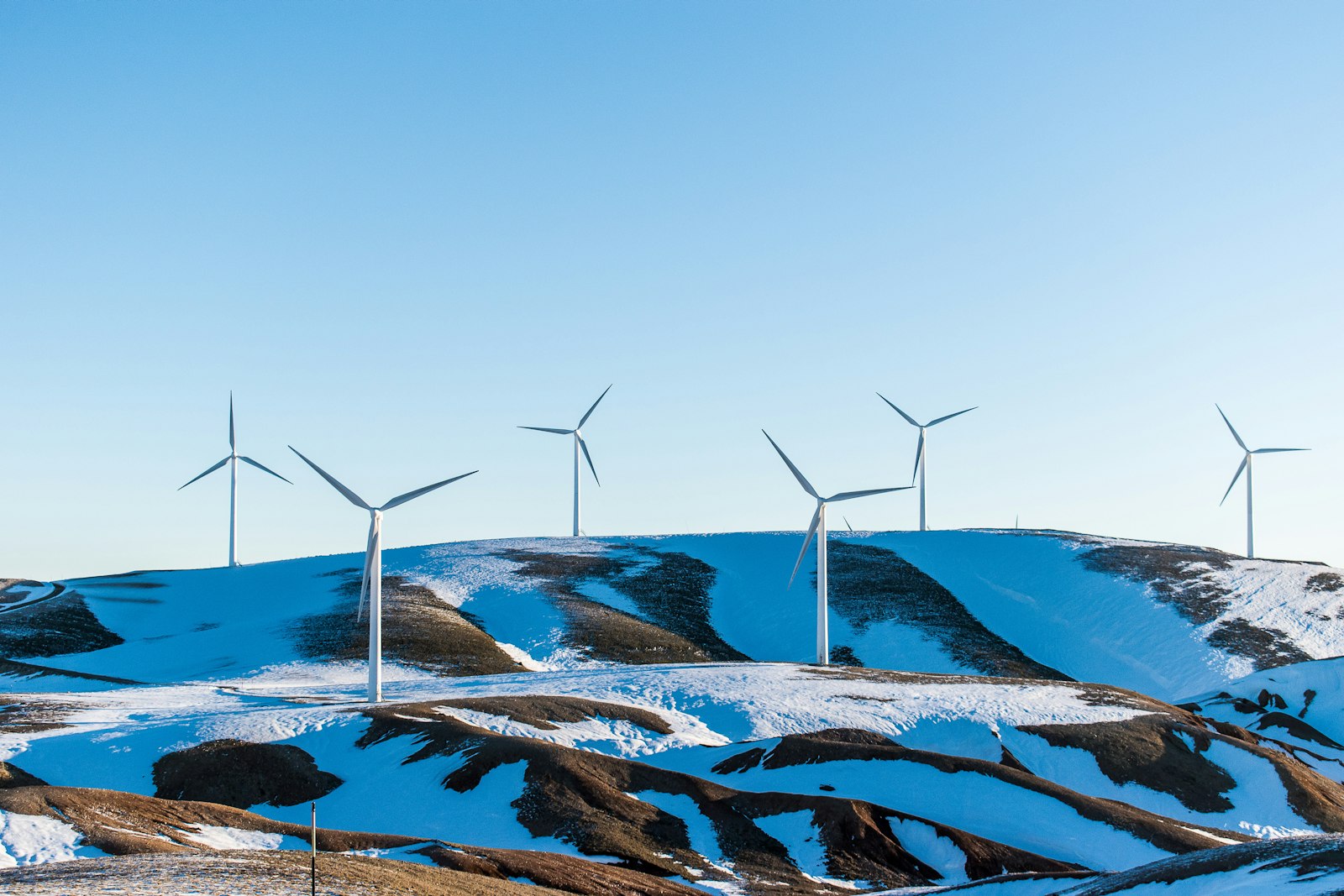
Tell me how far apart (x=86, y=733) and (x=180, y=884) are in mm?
32561

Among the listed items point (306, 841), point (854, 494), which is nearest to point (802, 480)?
point (854, 494)

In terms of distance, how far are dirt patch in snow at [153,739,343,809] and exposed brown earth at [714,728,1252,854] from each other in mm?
16981

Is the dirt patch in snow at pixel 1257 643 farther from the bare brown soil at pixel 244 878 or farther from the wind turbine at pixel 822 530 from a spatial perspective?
the bare brown soil at pixel 244 878

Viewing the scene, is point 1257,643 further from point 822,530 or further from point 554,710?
point 554,710

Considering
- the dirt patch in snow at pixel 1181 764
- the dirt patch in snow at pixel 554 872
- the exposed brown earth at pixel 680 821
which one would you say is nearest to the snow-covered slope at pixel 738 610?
the dirt patch in snow at pixel 1181 764

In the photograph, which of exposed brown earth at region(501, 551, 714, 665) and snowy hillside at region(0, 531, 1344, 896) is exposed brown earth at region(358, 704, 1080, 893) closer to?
snowy hillside at region(0, 531, 1344, 896)

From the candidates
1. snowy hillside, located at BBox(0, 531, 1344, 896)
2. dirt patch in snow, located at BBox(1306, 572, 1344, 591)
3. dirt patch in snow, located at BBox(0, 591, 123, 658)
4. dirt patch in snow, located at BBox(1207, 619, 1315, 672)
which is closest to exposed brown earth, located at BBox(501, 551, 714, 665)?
snowy hillside, located at BBox(0, 531, 1344, 896)

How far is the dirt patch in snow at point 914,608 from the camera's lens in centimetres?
10538

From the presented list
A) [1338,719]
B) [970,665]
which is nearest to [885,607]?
[970,665]

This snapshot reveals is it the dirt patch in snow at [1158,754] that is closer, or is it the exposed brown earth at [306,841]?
the exposed brown earth at [306,841]

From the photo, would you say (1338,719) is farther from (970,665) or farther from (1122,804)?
(1122,804)

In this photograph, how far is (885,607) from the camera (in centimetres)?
11769

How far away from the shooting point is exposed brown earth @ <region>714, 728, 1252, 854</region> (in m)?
49.1

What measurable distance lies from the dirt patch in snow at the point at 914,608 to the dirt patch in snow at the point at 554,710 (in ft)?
150
